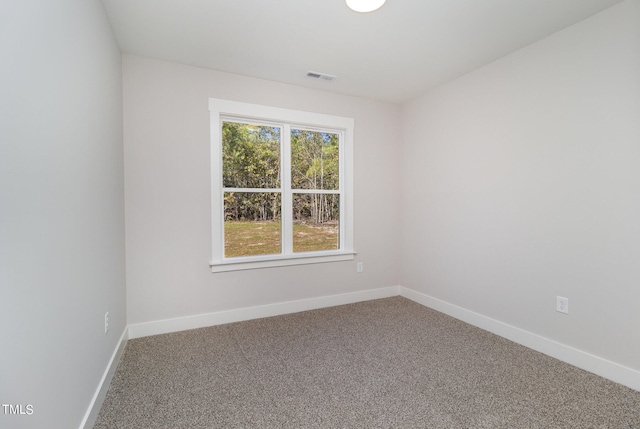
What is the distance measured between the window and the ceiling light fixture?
1.49 metres

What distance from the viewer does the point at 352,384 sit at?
6.75 feet

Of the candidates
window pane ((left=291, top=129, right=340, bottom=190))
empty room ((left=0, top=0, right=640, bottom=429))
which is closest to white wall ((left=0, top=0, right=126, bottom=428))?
empty room ((left=0, top=0, right=640, bottom=429))

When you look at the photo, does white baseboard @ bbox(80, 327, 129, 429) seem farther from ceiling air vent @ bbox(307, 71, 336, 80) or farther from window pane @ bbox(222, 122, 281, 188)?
ceiling air vent @ bbox(307, 71, 336, 80)

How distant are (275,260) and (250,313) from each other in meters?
0.62

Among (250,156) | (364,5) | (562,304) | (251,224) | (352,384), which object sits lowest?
(352,384)

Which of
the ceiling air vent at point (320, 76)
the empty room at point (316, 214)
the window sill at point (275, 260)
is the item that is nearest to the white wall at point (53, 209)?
the empty room at point (316, 214)

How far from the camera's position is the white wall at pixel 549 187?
209 cm

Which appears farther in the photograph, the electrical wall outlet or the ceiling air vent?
the ceiling air vent

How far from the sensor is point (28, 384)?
3.43ft

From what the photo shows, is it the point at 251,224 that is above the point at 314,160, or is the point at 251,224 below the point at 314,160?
below

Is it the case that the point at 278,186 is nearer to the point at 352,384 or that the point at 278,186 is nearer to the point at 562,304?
the point at 352,384

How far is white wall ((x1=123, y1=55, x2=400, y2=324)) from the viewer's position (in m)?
2.78

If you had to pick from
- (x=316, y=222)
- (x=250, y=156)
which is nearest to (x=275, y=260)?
(x=316, y=222)

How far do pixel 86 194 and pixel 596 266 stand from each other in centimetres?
341
